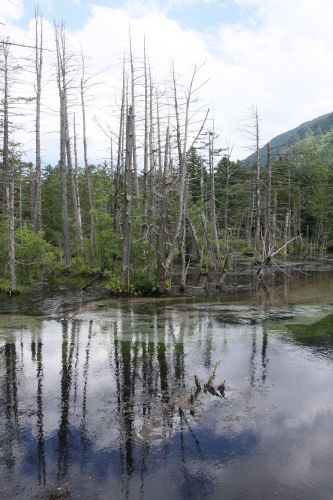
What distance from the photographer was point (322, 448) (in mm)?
5777

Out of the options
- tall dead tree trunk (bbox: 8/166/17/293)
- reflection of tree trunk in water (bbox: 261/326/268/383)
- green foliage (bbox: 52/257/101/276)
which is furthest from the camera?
green foliage (bbox: 52/257/101/276)

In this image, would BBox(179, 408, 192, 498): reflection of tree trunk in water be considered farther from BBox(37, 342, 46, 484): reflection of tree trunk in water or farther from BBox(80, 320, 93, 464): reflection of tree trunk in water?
BBox(37, 342, 46, 484): reflection of tree trunk in water

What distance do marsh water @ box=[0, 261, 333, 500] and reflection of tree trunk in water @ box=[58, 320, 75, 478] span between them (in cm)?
2

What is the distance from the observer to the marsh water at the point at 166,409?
201 inches

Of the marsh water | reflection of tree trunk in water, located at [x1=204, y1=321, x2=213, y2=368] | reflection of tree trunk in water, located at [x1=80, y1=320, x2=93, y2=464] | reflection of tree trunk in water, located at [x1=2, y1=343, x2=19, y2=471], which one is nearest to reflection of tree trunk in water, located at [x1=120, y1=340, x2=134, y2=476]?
the marsh water

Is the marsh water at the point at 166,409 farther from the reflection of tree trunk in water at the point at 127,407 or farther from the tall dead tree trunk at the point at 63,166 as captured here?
the tall dead tree trunk at the point at 63,166

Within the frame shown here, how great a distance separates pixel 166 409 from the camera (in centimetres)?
686

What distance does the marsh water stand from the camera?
510 centimetres

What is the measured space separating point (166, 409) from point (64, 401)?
68.2 inches

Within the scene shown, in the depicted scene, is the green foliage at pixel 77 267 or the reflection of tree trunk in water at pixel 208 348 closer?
the reflection of tree trunk in water at pixel 208 348

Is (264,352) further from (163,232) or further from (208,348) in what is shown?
(163,232)

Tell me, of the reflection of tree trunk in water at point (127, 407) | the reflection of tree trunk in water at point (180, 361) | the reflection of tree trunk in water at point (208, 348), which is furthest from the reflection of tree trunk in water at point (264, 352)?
the reflection of tree trunk in water at point (127, 407)

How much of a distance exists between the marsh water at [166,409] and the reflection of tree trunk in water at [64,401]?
0.02 metres

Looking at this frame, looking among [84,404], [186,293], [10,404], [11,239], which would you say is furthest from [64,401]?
[11,239]
